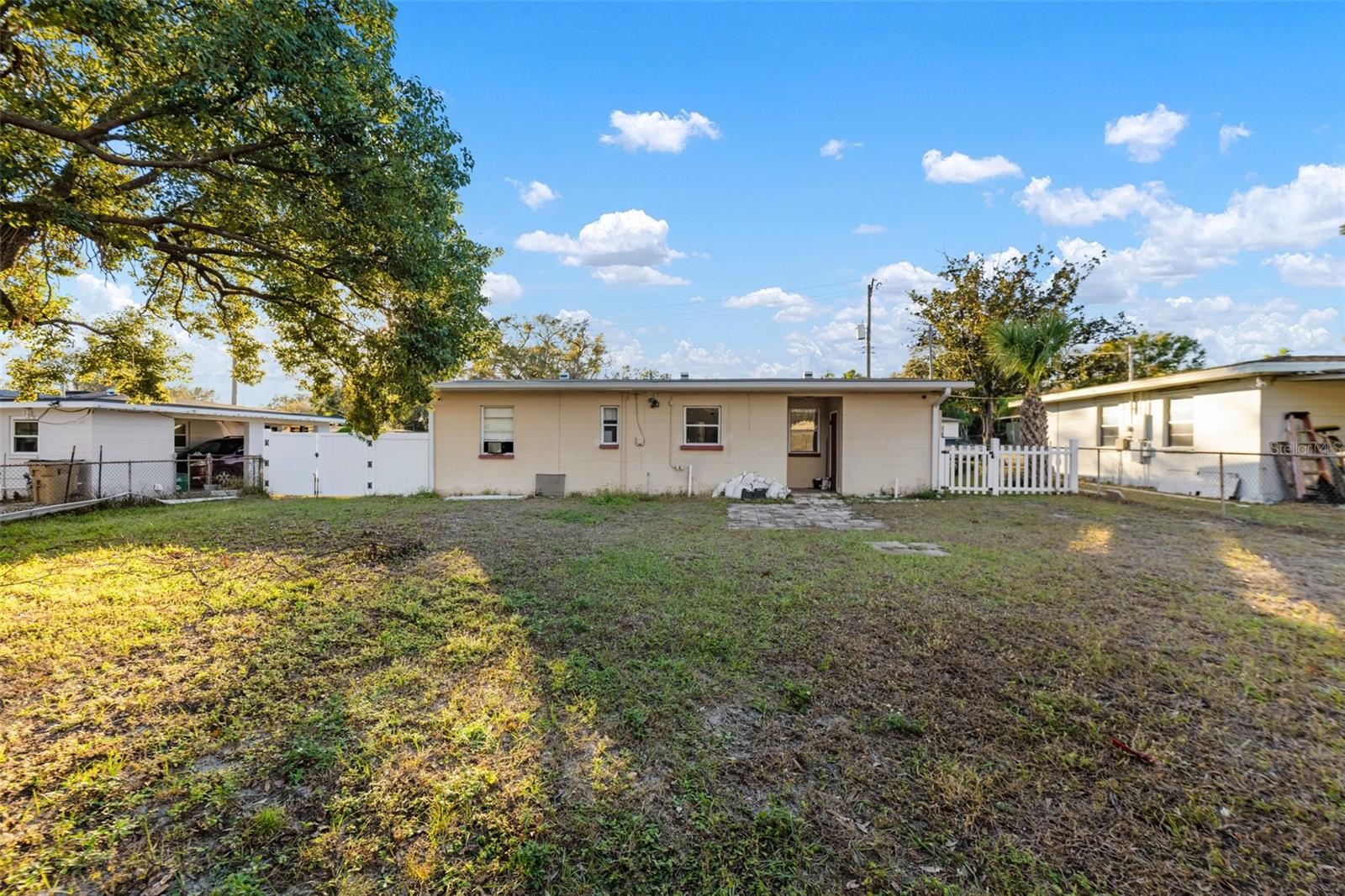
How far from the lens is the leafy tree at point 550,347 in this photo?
105ft

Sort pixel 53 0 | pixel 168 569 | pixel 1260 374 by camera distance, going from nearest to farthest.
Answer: pixel 53 0 → pixel 168 569 → pixel 1260 374

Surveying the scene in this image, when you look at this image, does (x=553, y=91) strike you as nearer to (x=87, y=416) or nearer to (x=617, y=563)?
(x=617, y=563)

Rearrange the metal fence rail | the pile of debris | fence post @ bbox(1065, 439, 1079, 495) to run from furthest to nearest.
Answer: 1. the pile of debris
2. fence post @ bbox(1065, 439, 1079, 495)
3. the metal fence rail

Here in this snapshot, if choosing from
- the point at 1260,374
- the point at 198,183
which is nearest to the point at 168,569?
the point at 198,183

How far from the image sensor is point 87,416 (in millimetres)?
12688

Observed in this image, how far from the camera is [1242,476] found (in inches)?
433

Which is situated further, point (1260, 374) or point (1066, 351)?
point (1066, 351)

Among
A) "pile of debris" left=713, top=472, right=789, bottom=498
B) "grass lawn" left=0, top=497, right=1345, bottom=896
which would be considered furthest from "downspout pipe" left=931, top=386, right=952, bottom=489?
"grass lawn" left=0, top=497, right=1345, bottom=896

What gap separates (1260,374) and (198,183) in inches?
699

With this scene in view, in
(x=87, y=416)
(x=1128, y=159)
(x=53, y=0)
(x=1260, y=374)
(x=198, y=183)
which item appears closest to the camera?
(x=53, y=0)

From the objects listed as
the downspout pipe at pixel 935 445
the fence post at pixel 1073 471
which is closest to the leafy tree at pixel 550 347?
the downspout pipe at pixel 935 445

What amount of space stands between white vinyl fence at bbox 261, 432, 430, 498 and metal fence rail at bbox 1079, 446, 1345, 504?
597 inches

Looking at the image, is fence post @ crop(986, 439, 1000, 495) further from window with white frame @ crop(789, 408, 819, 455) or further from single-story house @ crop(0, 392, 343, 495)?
single-story house @ crop(0, 392, 343, 495)

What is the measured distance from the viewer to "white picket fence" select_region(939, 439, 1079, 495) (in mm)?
11516
